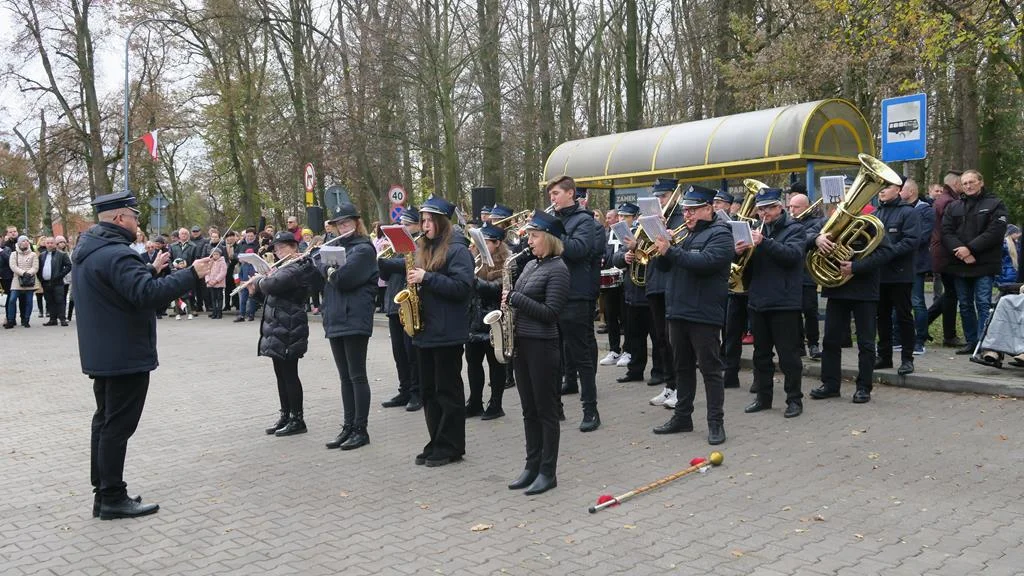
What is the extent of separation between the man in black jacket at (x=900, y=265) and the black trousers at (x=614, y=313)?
9.83 feet

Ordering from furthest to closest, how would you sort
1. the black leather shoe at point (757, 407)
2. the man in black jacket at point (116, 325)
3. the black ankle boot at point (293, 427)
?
the black leather shoe at point (757, 407) < the black ankle boot at point (293, 427) < the man in black jacket at point (116, 325)

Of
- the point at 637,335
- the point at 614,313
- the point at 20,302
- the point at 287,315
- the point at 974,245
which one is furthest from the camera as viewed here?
the point at 20,302

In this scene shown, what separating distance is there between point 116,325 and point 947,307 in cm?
910

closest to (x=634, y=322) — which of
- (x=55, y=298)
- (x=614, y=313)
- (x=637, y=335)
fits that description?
(x=637, y=335)

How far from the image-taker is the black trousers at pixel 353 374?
7.25m

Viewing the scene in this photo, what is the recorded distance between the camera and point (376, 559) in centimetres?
484

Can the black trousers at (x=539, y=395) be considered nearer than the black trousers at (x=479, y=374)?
Yes

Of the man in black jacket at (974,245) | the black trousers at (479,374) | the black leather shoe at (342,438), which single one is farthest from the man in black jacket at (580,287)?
the man in black jacket at (974,245)

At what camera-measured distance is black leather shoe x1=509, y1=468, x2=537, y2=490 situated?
604cm

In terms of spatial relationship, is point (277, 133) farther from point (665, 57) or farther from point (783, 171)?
point (783, 171)

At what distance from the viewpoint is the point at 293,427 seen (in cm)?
791

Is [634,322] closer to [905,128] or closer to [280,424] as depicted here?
[280,424]

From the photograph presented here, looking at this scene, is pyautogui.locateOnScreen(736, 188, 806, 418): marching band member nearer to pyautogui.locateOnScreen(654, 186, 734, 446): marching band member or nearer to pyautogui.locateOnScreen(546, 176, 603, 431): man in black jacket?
pyautogui.locateOnScreen(654, 186, 734, 446): marching band member

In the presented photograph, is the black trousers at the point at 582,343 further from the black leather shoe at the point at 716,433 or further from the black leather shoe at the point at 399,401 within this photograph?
the black leather shoe at the point at 399,401
